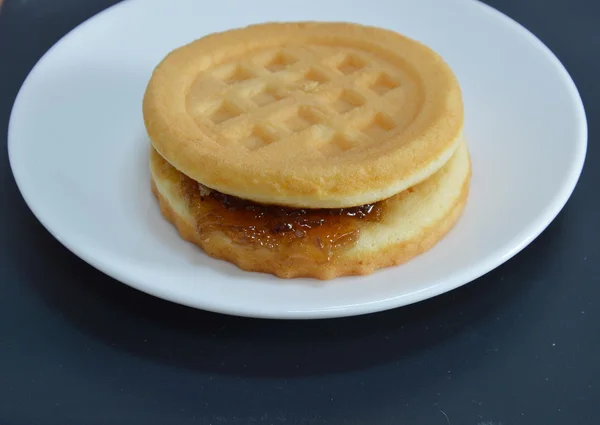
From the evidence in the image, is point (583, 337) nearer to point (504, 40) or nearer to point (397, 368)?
point (397, 368)

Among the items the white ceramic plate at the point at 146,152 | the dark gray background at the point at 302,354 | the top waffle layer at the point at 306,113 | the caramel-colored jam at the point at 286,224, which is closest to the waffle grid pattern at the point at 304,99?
the top waffle layer at the point at 306,113

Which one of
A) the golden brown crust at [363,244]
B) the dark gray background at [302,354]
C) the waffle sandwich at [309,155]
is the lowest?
the dark gray background at [302,354]

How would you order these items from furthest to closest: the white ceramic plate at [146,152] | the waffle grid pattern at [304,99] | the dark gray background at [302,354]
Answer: the waffle grid pattern at [304,99] < the white ceramic plate at [146,152] < the dark gray background at [302,354]

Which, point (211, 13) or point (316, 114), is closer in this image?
point (316, 114)

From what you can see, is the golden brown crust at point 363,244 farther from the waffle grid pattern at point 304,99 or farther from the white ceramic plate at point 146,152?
the waffle grid pattern at point 304,99

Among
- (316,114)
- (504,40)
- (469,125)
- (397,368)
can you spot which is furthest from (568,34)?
(397,368)

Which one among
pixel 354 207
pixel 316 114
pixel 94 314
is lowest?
pixel 94 314

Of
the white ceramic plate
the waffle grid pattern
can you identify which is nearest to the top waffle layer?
the waffle grid pattern
